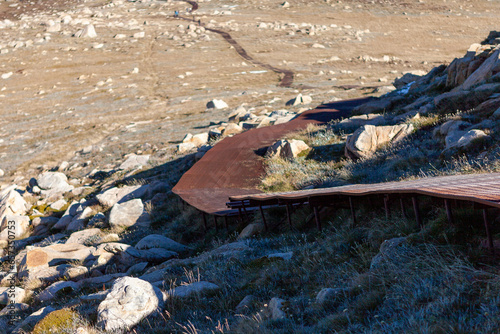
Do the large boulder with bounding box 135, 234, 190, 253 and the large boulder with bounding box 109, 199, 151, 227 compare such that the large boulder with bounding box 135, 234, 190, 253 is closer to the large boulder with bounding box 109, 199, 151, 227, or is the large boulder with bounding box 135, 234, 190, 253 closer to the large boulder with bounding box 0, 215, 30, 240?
the large boulder with bounding box 109, 199, 151, 227

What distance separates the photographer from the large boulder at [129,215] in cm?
1259

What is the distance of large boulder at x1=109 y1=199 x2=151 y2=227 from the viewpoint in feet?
41.3

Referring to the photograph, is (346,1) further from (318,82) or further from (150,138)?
(150,138)

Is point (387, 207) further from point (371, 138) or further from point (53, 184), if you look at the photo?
point (53, 184)

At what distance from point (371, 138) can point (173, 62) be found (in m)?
42.2

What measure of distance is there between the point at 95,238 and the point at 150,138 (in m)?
13.1

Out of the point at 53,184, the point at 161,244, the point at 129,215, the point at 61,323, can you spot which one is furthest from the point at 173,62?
the point at 61,323

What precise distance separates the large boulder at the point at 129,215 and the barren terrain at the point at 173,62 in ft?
18.6

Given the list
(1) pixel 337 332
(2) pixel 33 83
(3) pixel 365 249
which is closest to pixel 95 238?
(3) pixel 365 249

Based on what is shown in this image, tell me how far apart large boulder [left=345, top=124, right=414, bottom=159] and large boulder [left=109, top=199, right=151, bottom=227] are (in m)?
6.41

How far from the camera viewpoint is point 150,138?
79.4ft

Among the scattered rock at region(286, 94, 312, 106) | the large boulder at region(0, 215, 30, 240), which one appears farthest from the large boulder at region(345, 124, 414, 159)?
the scattered rock at region(286, 94, 312, 106)

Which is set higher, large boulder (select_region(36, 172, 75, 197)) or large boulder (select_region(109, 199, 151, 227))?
large boulder (select_region(109, 199, 151, 227))

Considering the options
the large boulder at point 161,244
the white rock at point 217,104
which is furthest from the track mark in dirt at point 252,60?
the large boulder at point 161,244
